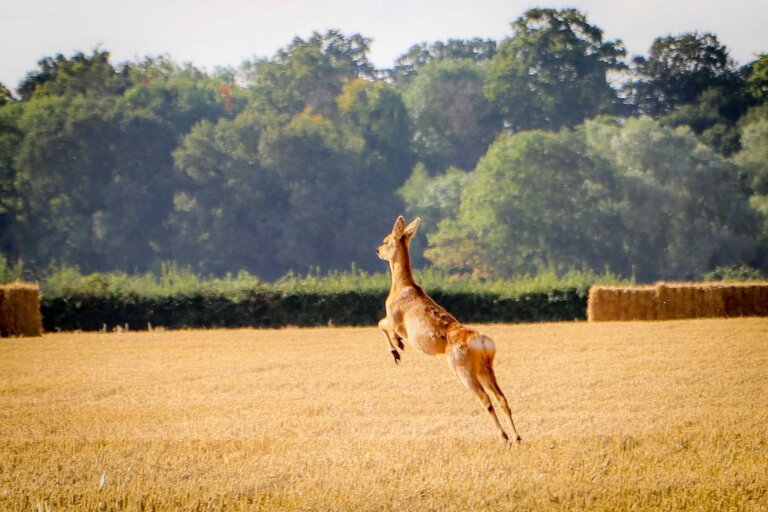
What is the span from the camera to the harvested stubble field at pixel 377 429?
12.5 meters

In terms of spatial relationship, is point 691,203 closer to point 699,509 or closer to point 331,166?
point 331,166

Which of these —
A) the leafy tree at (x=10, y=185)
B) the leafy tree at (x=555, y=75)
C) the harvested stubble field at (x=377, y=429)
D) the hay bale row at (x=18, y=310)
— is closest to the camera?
the harvested stubble field at (x=377, y=429)

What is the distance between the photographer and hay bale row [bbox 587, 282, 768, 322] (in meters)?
40.3

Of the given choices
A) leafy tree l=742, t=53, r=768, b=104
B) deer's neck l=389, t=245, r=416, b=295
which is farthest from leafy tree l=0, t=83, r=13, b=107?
deer's neck l=389, t=245, r=416, b=295

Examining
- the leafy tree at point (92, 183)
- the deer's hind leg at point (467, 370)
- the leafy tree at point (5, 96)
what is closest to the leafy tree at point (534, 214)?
the leafy tree at point (92, 183)

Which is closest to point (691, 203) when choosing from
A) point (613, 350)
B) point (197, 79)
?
point (613, 350)

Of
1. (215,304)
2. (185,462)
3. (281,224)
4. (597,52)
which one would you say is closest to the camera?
(185,462)

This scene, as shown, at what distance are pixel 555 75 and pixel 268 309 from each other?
66888 mm

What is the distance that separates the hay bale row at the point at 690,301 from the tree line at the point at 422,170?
132 feet

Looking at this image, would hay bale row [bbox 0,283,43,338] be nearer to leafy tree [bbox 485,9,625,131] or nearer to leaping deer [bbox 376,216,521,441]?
leaping deer [bbox 376,216,521,441]

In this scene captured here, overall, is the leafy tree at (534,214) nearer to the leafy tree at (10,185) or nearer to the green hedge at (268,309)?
the leafy tree at (10,185)

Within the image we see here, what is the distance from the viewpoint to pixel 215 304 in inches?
1742

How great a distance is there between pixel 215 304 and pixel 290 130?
171 feet

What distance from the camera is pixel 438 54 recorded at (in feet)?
470
